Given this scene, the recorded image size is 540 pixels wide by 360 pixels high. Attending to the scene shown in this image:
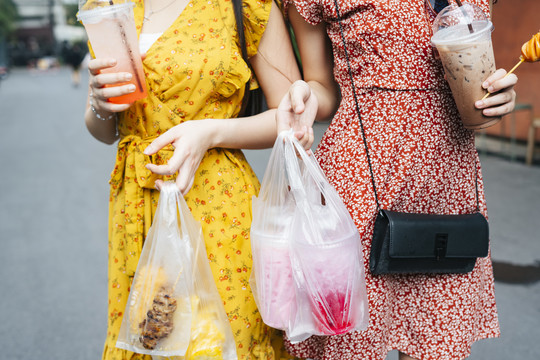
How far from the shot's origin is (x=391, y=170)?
1420 mm

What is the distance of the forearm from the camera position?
1428 mm

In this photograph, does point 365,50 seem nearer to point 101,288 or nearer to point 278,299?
point 278,299

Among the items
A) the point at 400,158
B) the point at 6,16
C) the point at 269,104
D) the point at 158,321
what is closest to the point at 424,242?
the point at 400,158

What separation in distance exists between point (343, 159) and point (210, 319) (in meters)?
0.56

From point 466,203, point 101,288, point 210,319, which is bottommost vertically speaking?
point 101,288

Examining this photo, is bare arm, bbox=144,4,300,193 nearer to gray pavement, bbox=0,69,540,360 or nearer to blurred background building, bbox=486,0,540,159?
gray pavement, bbox=0,69,540,360

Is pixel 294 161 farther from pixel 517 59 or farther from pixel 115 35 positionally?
pixel 517 59

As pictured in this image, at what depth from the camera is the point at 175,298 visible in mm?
1314

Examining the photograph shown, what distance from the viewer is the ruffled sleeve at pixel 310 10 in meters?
1.42

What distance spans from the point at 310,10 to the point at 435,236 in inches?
27.2

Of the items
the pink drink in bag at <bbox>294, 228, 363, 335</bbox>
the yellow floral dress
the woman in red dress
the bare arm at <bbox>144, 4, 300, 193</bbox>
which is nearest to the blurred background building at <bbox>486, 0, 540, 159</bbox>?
the woman in red dress

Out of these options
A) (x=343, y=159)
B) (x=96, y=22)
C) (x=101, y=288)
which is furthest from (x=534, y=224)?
(x=96, y=22)

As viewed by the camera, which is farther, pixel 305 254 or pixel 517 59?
pixel 517 59

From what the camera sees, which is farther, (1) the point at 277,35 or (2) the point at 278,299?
(1) the point at 277,35
